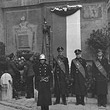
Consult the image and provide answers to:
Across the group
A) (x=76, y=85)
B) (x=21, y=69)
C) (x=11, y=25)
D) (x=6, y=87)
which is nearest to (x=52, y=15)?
(x=11, y=25)

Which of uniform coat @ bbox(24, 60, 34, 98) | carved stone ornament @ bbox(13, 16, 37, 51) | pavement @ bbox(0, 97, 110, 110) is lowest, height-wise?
pavement @ bbox(0, 97, 110, 110)

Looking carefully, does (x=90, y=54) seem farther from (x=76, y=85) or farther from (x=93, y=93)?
(x=76, y=85)

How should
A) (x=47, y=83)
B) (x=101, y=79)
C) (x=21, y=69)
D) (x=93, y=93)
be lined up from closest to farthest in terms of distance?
(x=47, y=83) < (x=101, y=79) < (x=93, y=93) < (x=21, y=69)

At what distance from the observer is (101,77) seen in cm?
821

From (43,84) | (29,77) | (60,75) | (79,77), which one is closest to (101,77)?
(79,77)

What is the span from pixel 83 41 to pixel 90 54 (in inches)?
28.3

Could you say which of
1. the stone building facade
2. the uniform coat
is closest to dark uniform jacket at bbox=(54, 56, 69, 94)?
the uniform coat

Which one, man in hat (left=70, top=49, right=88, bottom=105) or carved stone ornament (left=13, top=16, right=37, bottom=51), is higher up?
carved stone ornament (left=13, top=16, right=37, bottom=51)

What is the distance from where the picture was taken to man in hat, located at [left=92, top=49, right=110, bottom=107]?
812cm

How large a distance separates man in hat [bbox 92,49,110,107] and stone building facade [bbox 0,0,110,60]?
454cm

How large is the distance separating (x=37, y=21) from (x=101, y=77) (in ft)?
21.9

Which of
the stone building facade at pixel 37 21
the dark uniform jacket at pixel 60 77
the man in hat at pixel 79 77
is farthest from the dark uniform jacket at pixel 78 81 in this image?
the stone building facade at pixel 37 21

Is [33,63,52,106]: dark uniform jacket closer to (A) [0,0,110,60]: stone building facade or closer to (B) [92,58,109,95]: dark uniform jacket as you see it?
(B) [92,58,109,95]: dark uniform jacket

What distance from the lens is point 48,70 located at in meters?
7.49
